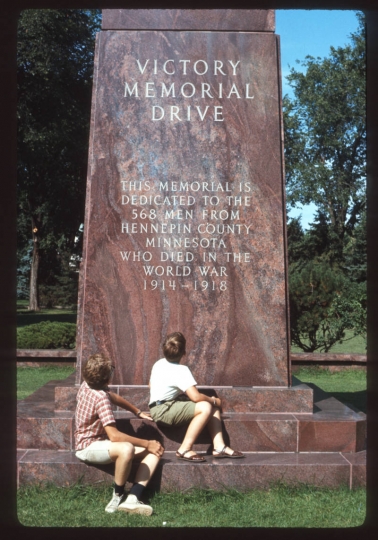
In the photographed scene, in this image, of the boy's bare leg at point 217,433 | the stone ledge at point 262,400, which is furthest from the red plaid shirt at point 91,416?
the stone ledge at point 262,400

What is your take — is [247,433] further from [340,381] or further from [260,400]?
[340,381]

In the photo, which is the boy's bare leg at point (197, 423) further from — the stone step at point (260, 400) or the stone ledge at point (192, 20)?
the stone ledge at point (192, 20)

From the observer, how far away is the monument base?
229 inches

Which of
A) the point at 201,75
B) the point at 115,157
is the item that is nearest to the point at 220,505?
the point at 115,157

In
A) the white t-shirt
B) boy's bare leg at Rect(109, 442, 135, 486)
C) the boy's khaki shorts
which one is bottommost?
boy's bare leg at Rect(109, 442, 135, 486)

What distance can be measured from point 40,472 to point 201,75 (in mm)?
3890

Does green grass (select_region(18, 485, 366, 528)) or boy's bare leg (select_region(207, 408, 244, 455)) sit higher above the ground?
boy's bare leg (select_region(207, 408, 244, 455))

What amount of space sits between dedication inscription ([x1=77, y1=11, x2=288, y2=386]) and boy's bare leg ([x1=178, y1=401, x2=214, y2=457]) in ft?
3.50

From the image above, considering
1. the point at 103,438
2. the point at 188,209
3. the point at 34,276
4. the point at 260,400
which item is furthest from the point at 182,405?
the point at 34,276

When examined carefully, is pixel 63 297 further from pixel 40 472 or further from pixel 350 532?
pixel 350 532

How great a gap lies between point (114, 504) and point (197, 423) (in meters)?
0.96

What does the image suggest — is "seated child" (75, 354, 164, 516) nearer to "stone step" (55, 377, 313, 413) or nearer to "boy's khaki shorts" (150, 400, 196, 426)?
"boy's khaki shorts" (150, 400, 196, 426)

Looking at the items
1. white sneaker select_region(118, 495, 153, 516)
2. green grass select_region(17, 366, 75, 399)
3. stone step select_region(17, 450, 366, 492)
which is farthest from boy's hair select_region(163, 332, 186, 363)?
green grass select_region(17, 366, 75, 399)

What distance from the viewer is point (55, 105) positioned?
24.2 metres
